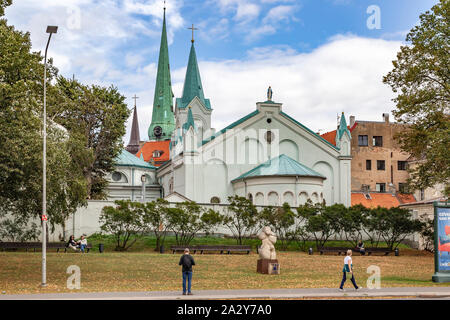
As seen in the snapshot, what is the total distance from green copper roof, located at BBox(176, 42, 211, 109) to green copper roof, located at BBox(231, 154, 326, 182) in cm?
2533

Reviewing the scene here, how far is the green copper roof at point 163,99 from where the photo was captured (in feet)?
378

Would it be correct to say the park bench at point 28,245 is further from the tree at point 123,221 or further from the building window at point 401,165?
the building window at point 401,165

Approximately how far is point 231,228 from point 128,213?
32.5 ft

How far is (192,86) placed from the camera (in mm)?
85500

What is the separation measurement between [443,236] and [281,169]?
111 ft

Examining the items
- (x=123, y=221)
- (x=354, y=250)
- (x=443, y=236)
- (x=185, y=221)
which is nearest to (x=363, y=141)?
(x=354, y=250)

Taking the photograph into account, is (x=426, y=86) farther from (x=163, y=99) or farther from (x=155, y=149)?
(x=163, y=99)

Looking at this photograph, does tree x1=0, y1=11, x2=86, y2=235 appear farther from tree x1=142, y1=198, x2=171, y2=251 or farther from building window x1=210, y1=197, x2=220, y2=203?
building window x1=210, y1=197, x2=220, y2=203

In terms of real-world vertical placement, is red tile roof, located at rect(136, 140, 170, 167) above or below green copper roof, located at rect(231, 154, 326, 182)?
above

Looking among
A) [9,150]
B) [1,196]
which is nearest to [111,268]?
[1,196]

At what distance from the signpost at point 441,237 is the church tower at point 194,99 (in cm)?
5877

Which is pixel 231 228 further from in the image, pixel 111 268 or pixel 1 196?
pixel 1 196

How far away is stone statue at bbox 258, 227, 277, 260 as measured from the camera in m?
29.1

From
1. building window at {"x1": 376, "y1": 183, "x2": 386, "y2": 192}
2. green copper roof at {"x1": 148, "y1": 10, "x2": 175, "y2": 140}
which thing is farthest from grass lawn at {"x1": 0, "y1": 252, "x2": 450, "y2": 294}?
green copper roof at {"x1": 148, "y1": 10, "x2": 175, "y2": 140}
